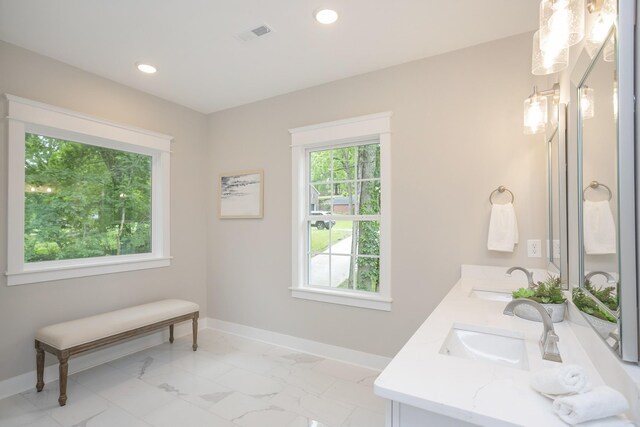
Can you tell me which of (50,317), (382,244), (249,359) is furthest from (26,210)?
(382,244)

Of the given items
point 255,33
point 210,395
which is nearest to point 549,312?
point 210,395

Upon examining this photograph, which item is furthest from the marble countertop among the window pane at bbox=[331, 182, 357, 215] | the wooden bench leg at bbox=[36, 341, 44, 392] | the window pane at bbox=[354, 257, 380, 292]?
the wooden bench leg at bbox=[36, 341, 44, 392]

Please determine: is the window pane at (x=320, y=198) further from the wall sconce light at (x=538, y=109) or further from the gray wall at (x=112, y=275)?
the wall sconce light at (x=538, y=109)

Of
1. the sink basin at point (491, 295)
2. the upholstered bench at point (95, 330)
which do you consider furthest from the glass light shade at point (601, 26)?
the upholstered bench at point (95, 330)

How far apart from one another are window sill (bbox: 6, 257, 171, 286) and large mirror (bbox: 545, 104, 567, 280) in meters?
3.43

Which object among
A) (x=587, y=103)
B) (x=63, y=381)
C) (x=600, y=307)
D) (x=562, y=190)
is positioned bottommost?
(x=63, y=381)

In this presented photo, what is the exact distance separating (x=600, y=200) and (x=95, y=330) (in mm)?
3101

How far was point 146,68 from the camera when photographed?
8.89ft

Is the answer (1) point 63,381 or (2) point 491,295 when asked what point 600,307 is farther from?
(1) point 63,381

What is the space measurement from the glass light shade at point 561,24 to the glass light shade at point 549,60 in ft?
0.07

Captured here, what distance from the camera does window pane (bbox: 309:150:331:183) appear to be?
3.14 m

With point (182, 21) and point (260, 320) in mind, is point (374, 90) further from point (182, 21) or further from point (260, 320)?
point (260, 320)

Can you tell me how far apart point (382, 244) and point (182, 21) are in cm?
223

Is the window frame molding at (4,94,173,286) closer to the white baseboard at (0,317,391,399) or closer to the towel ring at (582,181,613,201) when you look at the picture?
the white baseboard at (0,317,391,399)
